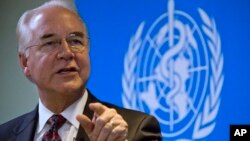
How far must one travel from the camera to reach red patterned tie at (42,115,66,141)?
1.53 m

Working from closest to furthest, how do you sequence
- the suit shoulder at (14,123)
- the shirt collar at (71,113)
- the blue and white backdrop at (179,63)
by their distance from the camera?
the shirt collar at (71,113), the suit shoulder at (14,123), the blue and white backdrop at (179,63)

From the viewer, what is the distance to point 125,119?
1499 millimetres

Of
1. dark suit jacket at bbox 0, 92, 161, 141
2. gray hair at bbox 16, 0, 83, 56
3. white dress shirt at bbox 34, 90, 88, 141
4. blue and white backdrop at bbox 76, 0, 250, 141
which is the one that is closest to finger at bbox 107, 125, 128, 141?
dark suit jacket at bbox 0, 92, 161, 141

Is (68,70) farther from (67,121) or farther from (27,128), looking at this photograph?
(27,128)

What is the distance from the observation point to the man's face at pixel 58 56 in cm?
151

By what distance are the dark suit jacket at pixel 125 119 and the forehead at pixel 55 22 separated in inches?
10.3

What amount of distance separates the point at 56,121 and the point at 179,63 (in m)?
1.10

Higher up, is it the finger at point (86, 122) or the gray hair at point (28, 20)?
the gray hair at point (28, 20)

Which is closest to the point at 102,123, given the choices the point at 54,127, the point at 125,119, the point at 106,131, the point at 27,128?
the point at 106,131

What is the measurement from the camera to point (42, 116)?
1624 mm

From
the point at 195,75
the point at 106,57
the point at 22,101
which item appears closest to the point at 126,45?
the point at 106,57

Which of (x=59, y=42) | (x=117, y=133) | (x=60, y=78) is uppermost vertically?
(x=59, y=42)

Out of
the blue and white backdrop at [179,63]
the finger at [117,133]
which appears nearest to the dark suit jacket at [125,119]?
the finger at [117,133]

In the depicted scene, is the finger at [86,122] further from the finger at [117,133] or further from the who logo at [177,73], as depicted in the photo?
the who logo at [177,73]
